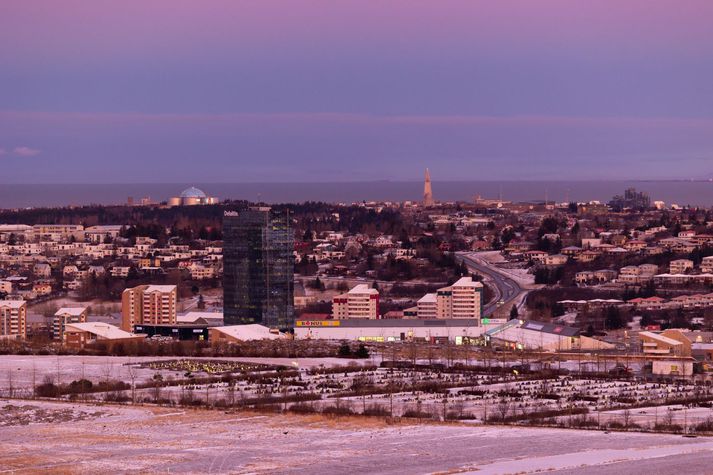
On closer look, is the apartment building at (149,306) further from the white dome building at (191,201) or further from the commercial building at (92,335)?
the white dome building at (191,201)

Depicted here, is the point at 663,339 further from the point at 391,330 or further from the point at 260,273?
the point at 260,273

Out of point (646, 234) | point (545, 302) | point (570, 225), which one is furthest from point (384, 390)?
point (570, 225)

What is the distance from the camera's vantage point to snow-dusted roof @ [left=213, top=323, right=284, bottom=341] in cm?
2689

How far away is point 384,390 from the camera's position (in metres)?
19.5

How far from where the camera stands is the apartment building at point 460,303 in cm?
3123

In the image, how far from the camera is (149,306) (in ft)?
101

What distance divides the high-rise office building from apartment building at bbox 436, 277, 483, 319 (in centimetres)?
334

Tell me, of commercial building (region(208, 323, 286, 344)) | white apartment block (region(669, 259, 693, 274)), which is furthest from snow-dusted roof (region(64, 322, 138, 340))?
white apartment block (region(669, 259, 693, 274))

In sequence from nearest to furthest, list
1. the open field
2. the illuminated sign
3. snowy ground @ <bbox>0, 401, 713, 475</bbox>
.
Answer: snowy ground @ <bbox>0, 401, 713, 475</bbox>
the open field
the illuminated sign

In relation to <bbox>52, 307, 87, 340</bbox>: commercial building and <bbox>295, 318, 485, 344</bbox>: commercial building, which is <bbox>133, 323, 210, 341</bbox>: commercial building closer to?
<bbox>52, 307, 87, 340</bbox>: commercial building

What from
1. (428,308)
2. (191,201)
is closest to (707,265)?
(428,308)

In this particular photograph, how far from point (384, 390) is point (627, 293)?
1678cm

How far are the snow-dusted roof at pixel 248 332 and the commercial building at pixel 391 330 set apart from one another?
62 centimetres

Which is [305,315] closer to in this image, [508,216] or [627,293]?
[627,293]
